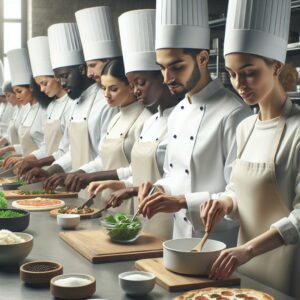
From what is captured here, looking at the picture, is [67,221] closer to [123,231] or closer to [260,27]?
[123,231]

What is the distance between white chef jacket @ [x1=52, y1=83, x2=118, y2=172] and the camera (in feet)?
11.6

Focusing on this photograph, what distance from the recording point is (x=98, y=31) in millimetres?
3719

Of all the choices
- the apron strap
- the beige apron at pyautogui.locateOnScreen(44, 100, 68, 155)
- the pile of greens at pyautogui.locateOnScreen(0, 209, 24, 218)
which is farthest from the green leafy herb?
the beige apron at pyautogui.locateOnScreen(44, 100, 68, 155)

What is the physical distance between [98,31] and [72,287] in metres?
2.61

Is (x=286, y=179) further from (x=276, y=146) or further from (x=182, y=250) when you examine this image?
(x=182, y=250)

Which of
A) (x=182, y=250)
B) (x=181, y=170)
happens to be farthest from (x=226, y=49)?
(x=182, y=250)

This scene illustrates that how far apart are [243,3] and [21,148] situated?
3.59 meters

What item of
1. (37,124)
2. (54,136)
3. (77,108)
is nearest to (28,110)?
(37,124)

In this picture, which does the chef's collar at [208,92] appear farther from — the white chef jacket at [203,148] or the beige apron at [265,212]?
the beige apron at [265,212]

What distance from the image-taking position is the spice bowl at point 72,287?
1.36 m

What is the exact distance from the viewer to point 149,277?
1.42 m

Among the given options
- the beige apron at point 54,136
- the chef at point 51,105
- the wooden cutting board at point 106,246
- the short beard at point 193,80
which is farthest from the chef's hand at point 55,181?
the beige apron at point 54,136

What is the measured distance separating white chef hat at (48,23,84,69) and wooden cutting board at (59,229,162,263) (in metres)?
2.08

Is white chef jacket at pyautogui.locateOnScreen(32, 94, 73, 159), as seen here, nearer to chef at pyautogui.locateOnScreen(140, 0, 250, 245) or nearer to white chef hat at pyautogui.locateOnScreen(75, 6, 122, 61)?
white chef hat at pyautogui.locateOnScreen(75, 6, 122, 61)
